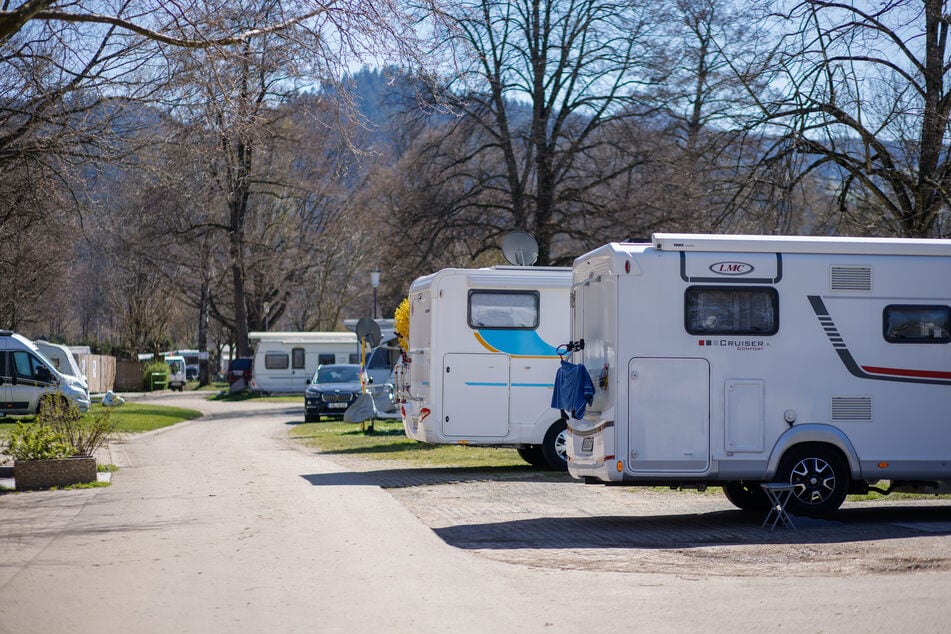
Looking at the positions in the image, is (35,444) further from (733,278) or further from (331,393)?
(331,393)

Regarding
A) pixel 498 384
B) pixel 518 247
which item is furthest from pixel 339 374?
pixel 498 384

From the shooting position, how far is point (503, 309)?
17.5 meters

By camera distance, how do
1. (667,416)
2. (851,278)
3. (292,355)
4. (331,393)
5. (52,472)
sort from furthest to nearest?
(292,355) < (331,393) < (52,472) < (851,278) < (667,416)

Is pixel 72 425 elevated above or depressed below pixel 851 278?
below

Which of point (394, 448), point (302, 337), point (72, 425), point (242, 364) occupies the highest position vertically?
point (302, 337)

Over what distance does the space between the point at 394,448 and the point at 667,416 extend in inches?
455

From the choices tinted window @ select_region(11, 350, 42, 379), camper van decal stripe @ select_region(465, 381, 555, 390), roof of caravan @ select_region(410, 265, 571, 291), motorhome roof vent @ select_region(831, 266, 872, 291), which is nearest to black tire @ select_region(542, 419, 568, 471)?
camper van decal stripe @ select_region(465, 381, 555, 390)

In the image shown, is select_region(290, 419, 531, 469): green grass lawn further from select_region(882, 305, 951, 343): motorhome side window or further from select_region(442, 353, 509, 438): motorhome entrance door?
select_region(882, 305, 951, 343): motorhome side window

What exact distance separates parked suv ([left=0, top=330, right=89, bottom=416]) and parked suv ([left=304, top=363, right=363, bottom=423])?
20.9 feet

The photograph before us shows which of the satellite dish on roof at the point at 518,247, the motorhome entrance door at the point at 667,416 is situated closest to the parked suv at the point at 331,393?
the satellite dish on roof at the point at 518,247

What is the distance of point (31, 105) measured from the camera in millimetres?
14102

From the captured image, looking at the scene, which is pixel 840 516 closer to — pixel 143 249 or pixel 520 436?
pixel 520 436

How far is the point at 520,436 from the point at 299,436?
1081 centimetres

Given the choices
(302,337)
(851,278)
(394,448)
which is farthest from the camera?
(302,337)
